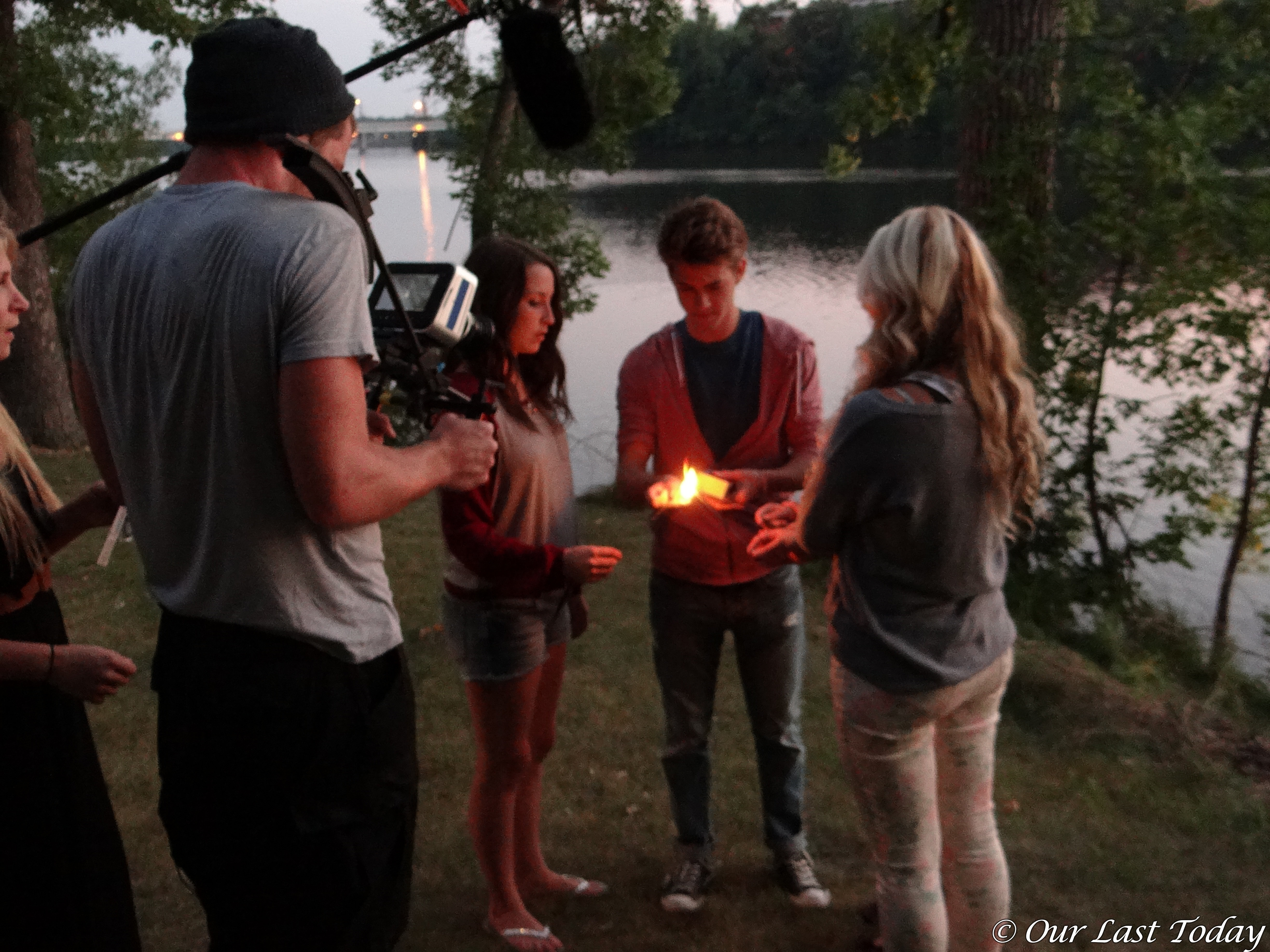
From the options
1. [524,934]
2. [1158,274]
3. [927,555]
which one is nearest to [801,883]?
[524,934]

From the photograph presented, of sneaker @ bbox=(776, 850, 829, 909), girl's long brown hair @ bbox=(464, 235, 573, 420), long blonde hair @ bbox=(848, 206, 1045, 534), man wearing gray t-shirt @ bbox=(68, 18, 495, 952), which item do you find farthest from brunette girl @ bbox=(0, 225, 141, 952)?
sneaker @ bbox=(776, 850, 829, 909)

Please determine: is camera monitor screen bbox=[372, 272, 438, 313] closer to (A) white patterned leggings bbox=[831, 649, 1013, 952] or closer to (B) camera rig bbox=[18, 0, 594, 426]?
(B) camera rig bbox=[18, 0, 594, 426]

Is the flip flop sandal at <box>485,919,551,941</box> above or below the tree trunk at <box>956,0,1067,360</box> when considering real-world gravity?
below

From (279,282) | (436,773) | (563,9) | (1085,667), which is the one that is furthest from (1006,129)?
(279,282)

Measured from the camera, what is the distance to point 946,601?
2.43 m

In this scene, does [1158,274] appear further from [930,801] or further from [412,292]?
[412,292]

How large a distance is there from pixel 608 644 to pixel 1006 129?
12.0 ft

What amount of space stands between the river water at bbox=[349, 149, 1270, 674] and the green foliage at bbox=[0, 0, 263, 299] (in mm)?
2636

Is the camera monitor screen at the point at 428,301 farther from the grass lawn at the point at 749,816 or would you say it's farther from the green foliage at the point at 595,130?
the green foliage at the point at 595,130

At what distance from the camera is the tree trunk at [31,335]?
33.0ft

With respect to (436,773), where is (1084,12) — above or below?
above

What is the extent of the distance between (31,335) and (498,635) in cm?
914

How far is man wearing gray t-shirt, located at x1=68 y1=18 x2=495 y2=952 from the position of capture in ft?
5.60

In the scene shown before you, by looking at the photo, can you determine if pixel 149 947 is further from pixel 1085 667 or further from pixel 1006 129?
pixel 1006 129
